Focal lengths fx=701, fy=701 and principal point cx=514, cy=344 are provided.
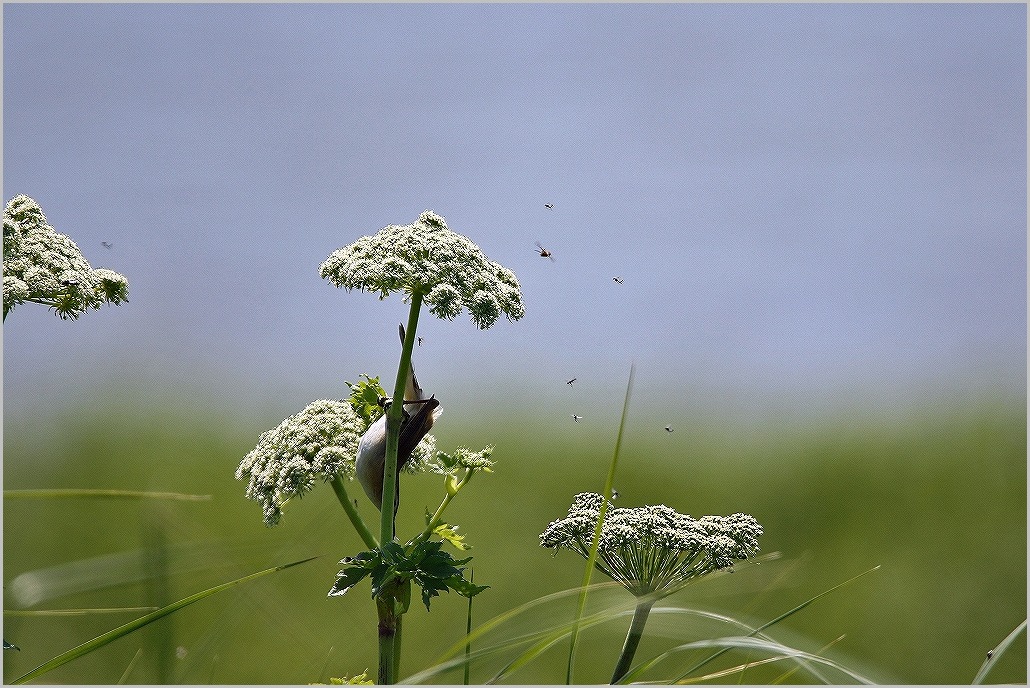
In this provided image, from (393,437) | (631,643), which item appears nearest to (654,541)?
(631,643)

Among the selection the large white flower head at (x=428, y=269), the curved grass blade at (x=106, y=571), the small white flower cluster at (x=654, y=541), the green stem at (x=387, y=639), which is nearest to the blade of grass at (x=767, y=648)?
the small white flower cluster at (x=654, y=541)

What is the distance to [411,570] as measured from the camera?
95 cm

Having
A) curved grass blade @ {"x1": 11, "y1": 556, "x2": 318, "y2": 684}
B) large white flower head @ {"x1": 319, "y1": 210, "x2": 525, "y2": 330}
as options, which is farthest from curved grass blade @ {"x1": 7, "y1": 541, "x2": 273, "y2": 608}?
large white flower head @ {"x1": 319, "y1": 210, "x2": 525, "y2": 330}

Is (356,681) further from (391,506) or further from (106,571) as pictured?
(106,571)

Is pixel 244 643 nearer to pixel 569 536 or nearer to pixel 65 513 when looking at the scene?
pixel 65 513

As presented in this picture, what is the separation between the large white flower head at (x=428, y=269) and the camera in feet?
3.21

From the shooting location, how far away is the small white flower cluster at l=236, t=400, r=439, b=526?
111 cm

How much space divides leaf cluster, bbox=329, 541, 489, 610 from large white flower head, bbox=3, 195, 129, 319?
61 centimetres

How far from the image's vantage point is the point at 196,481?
3.55 metres

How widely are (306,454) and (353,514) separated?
0.48 ft

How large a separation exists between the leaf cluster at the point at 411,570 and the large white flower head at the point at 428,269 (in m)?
0.33

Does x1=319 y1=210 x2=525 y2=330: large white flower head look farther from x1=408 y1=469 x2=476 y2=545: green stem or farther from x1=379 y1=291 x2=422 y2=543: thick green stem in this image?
x1=408 y1=469 x2=476 y2=545: green stem

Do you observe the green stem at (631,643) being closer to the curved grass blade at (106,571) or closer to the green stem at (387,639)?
the green stem at (387,639)

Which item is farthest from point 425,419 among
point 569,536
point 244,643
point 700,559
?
point 244,643
